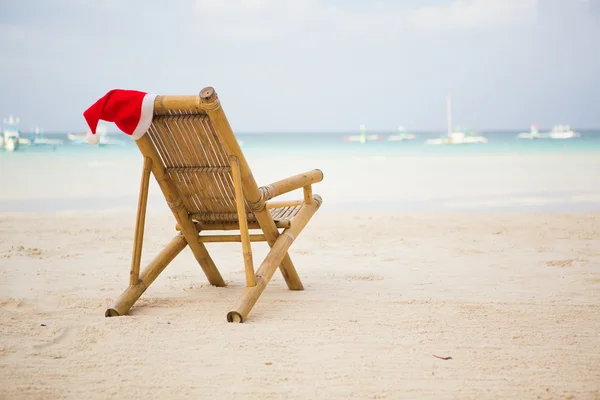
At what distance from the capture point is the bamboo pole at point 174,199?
333 centimetres

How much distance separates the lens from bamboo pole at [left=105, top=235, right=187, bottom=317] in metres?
3.34

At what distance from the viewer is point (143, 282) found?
11.5 ft

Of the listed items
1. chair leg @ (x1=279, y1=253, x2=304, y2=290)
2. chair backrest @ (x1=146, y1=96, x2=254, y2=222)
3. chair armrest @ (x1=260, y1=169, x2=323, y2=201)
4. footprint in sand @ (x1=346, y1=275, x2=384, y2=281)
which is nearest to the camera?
chair backrest @ (x1=146, y1=96, x2=254, y2=222)

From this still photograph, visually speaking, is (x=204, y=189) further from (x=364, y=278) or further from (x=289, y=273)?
(x=364, y=278)

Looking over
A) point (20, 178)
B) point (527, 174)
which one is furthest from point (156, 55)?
point (527, 174)

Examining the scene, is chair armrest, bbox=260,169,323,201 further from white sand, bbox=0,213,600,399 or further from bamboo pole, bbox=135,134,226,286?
white sand, bbox=0,213,600,399

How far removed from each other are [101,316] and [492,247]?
3573mm

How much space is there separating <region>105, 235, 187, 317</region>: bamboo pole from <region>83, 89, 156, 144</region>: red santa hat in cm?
78

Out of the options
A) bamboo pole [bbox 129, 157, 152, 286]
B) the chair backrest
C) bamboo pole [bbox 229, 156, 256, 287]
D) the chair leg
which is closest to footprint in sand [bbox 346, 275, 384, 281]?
the chair leg

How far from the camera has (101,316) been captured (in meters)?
3.36

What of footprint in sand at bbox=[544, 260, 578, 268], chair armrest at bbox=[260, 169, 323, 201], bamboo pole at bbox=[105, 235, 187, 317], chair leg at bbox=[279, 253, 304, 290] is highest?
chair armrest at bbox=[260, 169, 323, 201]

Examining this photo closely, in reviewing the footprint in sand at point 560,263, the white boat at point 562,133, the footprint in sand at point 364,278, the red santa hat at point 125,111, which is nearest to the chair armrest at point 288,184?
the red santa hat at point 125,111

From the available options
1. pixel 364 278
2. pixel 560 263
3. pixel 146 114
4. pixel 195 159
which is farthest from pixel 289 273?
pixel 560 263

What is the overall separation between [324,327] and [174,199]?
1099 millimetres
